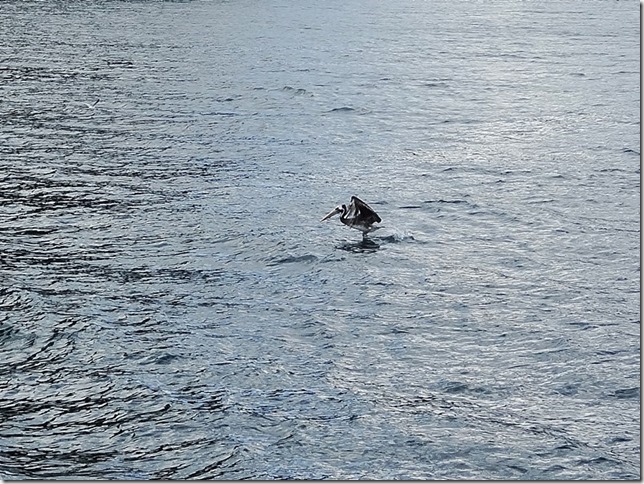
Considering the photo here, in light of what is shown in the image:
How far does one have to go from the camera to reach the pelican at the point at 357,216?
1596 centimetres

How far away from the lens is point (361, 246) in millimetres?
16000

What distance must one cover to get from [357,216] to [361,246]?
1.58 ft

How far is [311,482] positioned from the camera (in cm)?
922

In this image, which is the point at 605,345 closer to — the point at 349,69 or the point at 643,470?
the point at 643,470

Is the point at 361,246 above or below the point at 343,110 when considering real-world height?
below

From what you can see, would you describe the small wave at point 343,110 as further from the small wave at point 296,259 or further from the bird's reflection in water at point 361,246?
the small wave at point 296,259

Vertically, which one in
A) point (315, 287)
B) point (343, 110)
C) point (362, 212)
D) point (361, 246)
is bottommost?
point (315, 287)

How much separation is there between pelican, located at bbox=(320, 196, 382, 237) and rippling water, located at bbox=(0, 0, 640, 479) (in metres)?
0.31

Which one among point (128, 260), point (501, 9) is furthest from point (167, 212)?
point (501, 9)

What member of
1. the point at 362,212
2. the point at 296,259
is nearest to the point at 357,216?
the point at 362,212

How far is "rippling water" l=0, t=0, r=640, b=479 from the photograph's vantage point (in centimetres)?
991

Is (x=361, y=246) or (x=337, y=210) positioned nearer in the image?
(x=361, y=246)

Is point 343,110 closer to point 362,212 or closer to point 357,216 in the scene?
point 362,212

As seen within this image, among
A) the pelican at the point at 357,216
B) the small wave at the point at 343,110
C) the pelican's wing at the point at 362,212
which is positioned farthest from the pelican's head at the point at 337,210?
the small wave at the point at 343,110
